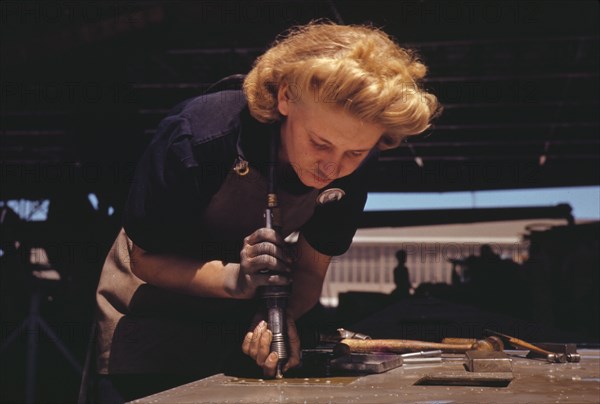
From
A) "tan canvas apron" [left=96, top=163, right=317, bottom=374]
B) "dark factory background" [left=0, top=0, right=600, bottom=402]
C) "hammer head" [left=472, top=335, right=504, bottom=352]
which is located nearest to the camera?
"tan canvas apron" [left=96, top=163, right=317, bottom=374]

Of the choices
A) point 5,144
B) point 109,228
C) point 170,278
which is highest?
point 5,144

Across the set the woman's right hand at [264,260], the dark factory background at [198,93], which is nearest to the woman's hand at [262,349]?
the woman's right hand at [264,260]

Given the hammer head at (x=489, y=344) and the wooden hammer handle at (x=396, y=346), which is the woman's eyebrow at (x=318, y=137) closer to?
the wooden hammer handle at (x=396, y=346)

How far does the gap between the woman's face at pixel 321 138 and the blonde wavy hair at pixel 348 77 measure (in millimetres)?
25

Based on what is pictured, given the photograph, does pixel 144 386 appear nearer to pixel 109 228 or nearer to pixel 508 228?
pixel 109 228

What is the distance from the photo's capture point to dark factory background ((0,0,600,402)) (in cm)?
496

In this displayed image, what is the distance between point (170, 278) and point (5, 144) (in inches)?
406

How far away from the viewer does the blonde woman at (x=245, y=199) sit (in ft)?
5.43

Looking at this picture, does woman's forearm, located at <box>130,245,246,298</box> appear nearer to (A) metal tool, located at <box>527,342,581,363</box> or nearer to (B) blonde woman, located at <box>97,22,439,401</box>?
(B) blonde woman, located at <box>97,22,439,401</box>

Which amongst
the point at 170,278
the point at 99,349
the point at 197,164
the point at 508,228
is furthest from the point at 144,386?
the point at 508,228

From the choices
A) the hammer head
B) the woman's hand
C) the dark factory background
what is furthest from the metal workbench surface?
the dark factory background

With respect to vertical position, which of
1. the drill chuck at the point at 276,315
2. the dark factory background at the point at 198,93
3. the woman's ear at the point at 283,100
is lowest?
the drill chuck at the point at 276,315

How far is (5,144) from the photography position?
439 inches

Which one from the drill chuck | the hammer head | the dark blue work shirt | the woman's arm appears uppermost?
the dark blue work shirt
